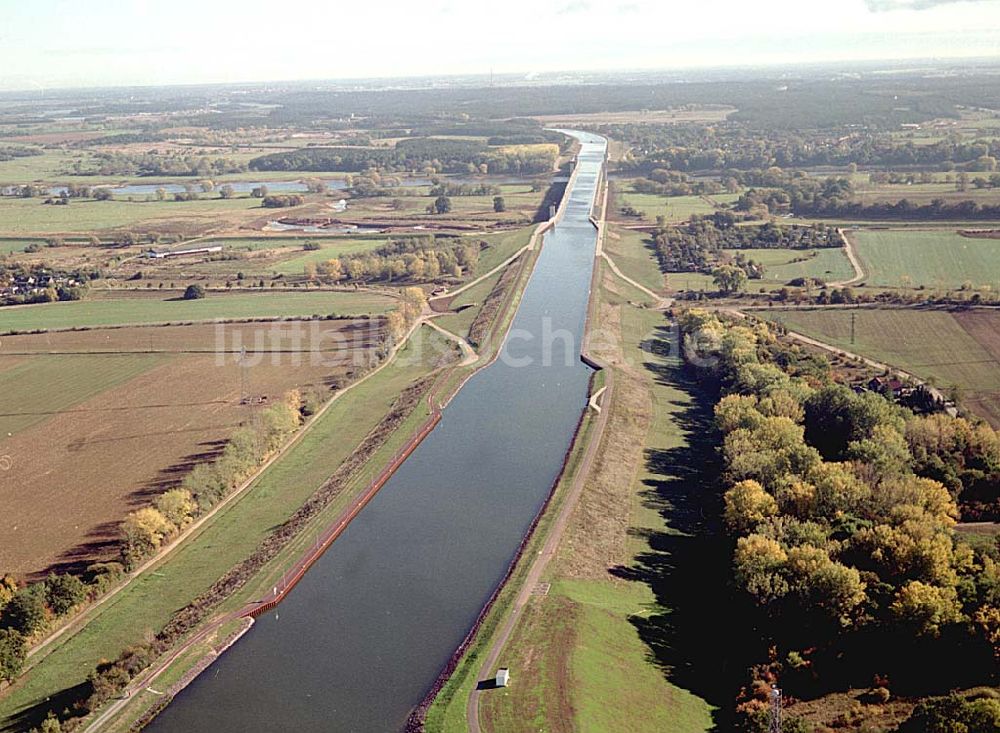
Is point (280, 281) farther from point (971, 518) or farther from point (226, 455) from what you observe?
point (971, 518)

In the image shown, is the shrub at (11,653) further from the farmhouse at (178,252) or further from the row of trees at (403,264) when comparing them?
the farmhouse at (178,252)

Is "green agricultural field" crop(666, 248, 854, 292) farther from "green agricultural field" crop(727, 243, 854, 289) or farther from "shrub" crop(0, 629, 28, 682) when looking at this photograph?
"shrub" crop(0, 629, 28, 682)

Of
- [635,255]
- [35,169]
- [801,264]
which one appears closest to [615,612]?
[801,264]

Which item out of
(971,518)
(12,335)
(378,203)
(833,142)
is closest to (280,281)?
(12,335)

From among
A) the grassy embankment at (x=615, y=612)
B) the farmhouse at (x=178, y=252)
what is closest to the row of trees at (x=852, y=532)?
the grassy embankment at (x=615, y=612)

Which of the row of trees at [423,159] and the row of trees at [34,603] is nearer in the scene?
the row of trees at [34,603]
